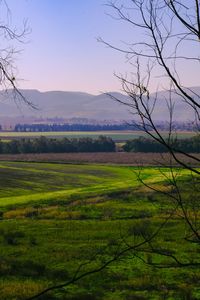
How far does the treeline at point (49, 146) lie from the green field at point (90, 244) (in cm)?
4416

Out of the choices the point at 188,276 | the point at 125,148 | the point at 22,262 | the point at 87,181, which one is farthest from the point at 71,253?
the point at 125,148

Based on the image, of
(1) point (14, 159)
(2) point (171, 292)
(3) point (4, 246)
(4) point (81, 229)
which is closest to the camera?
(2) point (171, 292)

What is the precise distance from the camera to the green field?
20.3 metres

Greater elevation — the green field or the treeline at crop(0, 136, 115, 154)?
the treeline at crop(0, 136, 115, 154)

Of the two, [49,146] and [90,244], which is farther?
[49,146]

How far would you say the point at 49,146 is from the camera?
379ft

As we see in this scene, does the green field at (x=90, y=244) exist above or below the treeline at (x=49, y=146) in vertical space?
below

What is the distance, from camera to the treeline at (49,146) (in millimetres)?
113375

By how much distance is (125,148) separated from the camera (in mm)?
124375

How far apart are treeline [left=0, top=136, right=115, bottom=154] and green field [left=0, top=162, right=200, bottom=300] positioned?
44.2 metres

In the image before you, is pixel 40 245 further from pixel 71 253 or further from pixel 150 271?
pixel 150 271

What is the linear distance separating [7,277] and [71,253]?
6000 mm

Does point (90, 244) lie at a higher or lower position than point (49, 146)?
lower

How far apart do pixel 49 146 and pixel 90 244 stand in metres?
86.1
